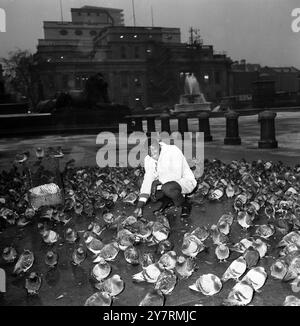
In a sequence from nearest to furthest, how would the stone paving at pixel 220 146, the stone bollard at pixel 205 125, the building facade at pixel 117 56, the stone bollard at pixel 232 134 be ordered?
1. the building facade at pixel 117 56
2. the stone paving at pixel 220 146
3. the stone bollard at pixel 232 134
4. the stone bollard at pixel 205 125

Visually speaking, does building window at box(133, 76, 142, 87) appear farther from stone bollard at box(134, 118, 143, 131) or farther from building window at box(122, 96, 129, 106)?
stone bollard at box(134, 118, 143, 131)

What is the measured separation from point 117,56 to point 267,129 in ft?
11.5

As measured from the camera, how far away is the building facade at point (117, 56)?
5.36 metres

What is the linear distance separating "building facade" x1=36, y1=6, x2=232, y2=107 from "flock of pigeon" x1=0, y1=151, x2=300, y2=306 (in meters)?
1.38

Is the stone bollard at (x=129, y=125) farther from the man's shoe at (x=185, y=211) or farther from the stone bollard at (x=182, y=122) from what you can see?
the man's shoe at (x=185, y=211)

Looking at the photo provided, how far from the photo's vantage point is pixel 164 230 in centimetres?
329

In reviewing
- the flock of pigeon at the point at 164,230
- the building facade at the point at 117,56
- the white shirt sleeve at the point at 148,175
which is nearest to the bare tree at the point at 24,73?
the building facade at the point at 117,56

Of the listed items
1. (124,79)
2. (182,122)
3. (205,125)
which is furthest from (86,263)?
(205,125)

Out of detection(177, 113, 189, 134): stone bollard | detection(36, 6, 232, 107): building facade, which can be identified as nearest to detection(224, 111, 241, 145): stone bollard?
detection(177, 113, 189, 134): stone bollard

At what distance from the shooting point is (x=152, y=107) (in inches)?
271

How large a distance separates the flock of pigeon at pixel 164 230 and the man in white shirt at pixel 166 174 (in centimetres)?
27

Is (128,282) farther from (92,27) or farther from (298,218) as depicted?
(92,27)

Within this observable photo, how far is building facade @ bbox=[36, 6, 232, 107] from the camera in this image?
536 cm
